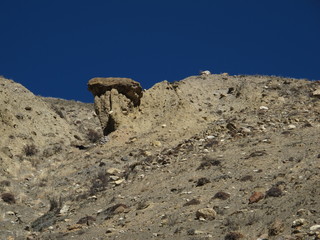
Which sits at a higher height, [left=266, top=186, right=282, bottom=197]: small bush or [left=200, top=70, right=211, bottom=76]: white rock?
[left=200, top=70, right=211, bottom=76]: white rock

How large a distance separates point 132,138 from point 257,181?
13.9 metres

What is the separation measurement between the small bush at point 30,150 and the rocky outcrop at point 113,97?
497cm

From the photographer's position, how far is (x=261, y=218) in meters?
14.3

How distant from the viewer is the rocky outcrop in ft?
110

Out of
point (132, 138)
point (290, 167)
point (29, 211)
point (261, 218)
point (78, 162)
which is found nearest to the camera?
point (261, 218)

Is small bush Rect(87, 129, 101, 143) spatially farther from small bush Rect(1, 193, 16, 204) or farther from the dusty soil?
small bush Rect(1, 193, 16, 204)

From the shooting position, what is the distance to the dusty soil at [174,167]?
15547mm

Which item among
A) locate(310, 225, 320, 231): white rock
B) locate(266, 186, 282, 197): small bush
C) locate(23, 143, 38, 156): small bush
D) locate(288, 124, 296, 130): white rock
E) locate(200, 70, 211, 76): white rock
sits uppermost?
locate(200, 70, 211, 76): white rock

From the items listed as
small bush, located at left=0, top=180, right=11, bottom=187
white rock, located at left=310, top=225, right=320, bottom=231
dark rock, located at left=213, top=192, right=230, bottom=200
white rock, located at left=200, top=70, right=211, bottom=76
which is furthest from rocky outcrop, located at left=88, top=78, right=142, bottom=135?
white rock, located at left=310, top=225, right=320, bottom=231

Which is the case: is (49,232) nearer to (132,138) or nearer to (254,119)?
(132,138)

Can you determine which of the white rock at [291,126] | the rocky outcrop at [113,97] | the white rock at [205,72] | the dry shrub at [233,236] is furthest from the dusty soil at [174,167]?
the white rock at [205,72]

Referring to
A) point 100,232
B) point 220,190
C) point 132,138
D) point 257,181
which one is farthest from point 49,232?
point 132,138

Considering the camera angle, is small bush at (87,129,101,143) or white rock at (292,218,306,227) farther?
small bush at (87,129,101,143)

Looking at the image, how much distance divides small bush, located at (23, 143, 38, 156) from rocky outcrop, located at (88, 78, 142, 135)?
196 inches
